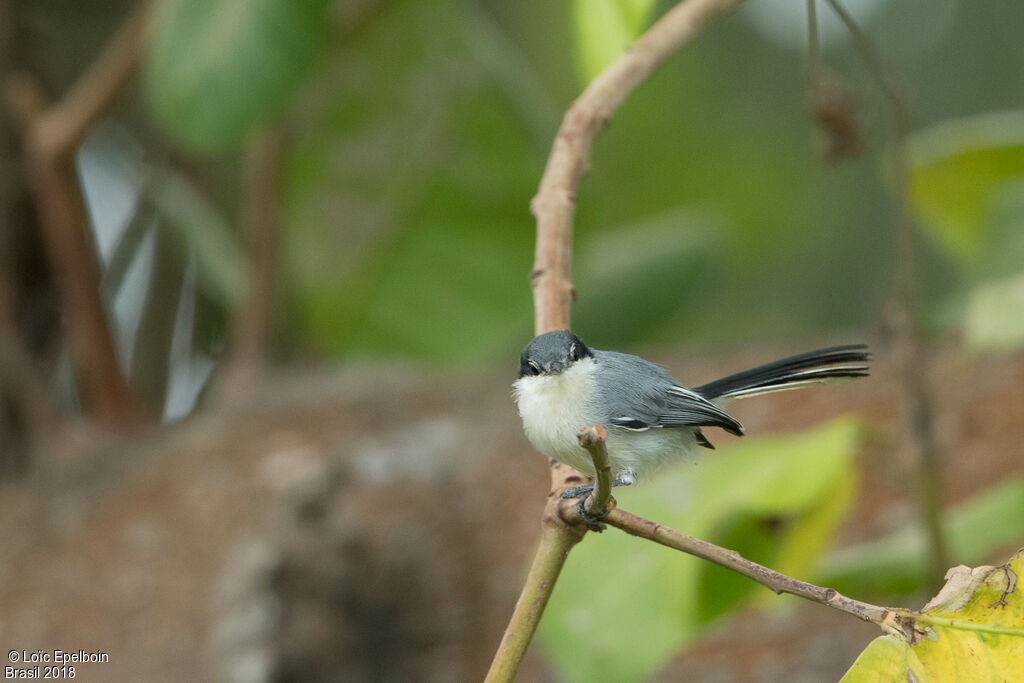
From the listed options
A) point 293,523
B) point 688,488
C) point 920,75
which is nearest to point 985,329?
point 688,488

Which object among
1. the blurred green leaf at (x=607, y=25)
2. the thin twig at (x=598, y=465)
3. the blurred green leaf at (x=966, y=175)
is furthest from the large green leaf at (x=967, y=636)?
the blurred green leaf at (x=966, y=175)

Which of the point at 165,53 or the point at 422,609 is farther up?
the point at 165,53

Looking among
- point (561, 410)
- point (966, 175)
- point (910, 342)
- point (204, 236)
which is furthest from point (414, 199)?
point (561, 410)

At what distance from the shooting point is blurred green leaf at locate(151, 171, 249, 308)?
133 inches

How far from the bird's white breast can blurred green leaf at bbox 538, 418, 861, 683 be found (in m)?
0.36

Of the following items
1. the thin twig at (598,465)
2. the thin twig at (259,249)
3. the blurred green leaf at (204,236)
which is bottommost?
the thin twig at (598,465)

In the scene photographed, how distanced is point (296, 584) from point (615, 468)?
1422mm

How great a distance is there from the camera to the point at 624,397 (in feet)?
3.90

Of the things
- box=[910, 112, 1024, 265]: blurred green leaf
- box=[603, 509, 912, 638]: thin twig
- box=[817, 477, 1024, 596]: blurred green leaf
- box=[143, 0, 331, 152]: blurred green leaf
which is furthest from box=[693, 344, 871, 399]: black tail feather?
box=[143, 0, 331, 152]: blurred green leaf

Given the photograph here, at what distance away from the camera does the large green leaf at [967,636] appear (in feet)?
2.66

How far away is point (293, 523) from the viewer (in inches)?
98.7

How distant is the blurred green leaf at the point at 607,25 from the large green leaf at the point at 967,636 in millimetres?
646

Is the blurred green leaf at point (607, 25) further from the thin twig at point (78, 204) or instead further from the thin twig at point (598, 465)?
the thin twig at point (78, 204)

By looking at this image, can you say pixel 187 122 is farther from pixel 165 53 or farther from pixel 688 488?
pixel 688 488
